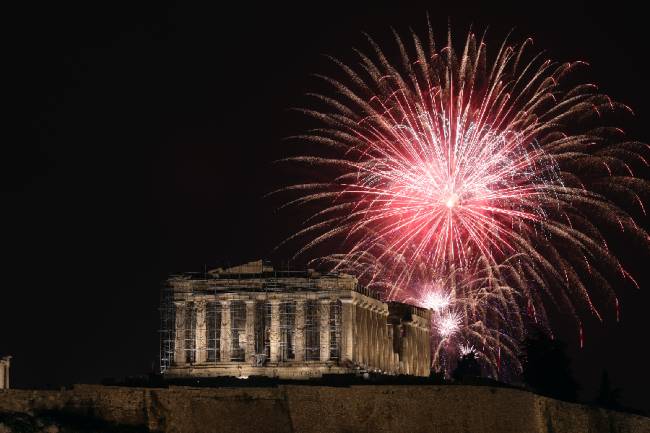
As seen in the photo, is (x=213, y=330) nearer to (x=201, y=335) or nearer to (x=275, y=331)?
(x=201, y=335)

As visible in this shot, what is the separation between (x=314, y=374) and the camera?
118 m

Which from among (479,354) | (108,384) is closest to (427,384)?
(108,384)

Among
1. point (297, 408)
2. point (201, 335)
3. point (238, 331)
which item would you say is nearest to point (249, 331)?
point (238, 331)

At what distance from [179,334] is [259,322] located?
5.62 m

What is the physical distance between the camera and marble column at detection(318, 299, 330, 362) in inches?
4734

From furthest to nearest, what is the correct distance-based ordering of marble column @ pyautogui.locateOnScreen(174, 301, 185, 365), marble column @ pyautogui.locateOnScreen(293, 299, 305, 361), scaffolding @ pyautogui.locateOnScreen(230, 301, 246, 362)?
1. marble column @ pyautogui.locateOnScreen(174, 301, 185, 365)
2. scaffolding @ pyautogui.locateOnScreen(230, 301, 246, 362)
3. marble column @ pyautogui.locateOnScreen(293, 299, 305, 361)

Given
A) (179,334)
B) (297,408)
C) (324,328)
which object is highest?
(324,328)

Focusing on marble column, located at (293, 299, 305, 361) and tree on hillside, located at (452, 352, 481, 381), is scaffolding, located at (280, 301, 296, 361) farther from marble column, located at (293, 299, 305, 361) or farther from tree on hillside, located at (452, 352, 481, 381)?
tree on hillside, located at (452, 352, 481, 381)

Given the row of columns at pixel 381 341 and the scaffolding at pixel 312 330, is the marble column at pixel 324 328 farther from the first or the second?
the row of columns at pixel 381 341

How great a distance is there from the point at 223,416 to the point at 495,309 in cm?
2466

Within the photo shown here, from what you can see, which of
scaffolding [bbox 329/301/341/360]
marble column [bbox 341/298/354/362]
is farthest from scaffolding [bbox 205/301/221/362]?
marble column [bbox 341/298/354/362]

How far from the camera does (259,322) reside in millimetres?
121188

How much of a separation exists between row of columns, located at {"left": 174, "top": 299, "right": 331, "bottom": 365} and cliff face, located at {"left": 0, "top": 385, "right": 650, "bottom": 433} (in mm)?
24802

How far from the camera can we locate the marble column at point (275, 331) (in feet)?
395
